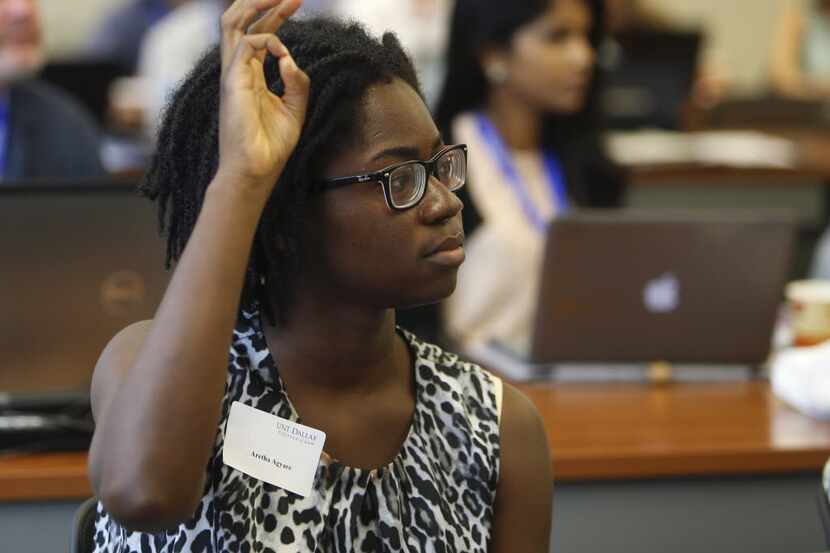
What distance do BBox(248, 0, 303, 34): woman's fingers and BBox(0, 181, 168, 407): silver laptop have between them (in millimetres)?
788

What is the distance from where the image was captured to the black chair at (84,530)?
1.38 metres

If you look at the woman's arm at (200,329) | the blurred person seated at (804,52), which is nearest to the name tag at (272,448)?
the woman's arm at (200,329)

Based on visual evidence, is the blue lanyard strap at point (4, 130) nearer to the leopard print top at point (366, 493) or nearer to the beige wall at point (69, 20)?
the leopard print top at point (366, 493)

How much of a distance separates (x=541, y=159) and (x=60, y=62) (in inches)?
122

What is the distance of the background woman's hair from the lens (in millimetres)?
2957

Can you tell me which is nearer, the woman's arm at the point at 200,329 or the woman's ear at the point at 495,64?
the woman's arm at the point at 200,329

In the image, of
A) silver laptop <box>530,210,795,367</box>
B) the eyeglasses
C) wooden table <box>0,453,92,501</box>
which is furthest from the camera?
silver laptop <box>530,210,795,367</box>

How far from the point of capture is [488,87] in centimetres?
302

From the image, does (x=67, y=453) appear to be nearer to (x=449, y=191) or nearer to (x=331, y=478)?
(x=331, y=478)

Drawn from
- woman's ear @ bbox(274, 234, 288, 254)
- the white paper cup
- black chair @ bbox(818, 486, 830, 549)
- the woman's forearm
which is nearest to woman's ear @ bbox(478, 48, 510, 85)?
the white paper cup

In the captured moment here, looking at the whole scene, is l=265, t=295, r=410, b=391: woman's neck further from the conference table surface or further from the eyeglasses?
the conference table surface

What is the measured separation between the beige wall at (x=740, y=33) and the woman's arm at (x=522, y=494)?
7696 millimetres

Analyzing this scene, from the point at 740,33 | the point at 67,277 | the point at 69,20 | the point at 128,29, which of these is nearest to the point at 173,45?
the point at 128,29

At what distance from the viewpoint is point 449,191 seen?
128 cm
